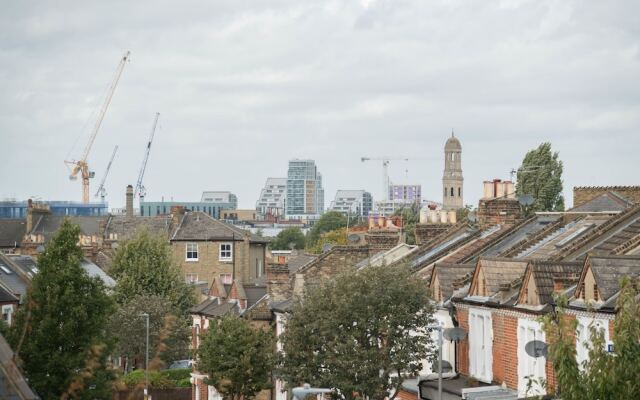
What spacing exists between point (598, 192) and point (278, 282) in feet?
51.0

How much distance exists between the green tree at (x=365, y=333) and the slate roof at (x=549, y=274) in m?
6.54

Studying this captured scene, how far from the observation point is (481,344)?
44.1 m

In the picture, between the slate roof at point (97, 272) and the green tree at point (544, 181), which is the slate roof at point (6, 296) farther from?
the green tree at point (544, 181)

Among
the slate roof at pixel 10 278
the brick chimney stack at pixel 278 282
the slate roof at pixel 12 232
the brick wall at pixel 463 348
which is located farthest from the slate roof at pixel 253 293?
the slate roof at pixel 12 232

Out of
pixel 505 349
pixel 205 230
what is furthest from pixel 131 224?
pixel 505 349

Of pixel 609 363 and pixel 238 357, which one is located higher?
pixel 609 363

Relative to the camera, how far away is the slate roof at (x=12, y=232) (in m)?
145

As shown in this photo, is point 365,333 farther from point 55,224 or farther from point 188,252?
point 55,224

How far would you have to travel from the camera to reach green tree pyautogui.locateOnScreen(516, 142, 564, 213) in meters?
133

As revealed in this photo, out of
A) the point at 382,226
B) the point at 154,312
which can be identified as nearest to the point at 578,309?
the point at 382,226

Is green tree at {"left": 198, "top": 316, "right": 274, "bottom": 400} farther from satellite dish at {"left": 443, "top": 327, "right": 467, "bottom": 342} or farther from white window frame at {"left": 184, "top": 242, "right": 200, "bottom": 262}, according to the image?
white window frame at {"left": 184, "top": 242, "right": 200, "bottom": 262}

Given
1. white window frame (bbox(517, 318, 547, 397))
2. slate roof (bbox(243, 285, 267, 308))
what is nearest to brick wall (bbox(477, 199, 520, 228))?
slate roof (bbox(243, 285, 267, 308))

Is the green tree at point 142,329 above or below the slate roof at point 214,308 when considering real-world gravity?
below

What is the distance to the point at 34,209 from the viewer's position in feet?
497
